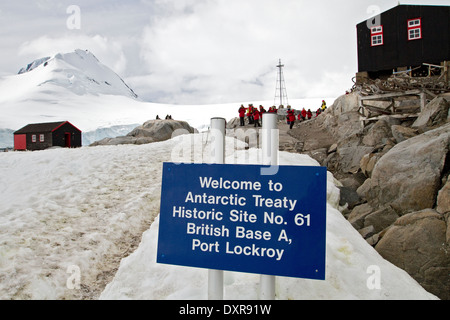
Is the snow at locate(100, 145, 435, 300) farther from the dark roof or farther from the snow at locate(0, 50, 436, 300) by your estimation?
the dark roof

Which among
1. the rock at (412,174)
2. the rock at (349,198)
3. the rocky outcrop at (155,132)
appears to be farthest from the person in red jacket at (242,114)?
the rock at (412,174)

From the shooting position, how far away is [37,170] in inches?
425

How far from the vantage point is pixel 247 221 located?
9.89 ft

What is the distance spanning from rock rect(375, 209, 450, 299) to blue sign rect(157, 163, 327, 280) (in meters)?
4.92

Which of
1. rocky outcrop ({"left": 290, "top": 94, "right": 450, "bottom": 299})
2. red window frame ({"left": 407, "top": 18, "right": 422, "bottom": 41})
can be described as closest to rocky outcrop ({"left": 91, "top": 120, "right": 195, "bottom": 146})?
red window frame ({"left": 407, "top": 18, "right": 422, "bottom": 41})

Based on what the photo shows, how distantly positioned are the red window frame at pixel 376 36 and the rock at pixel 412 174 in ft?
70.3

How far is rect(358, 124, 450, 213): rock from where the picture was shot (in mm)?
8242

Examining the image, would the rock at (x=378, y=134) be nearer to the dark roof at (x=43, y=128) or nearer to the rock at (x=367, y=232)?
the rock at (x=367, y=232)

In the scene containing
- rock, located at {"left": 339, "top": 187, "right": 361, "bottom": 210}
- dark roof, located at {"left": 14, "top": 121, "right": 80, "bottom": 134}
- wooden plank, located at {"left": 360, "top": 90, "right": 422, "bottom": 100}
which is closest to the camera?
rock, located at {"left": 339, "top": 187, "right": 361, "bottom": 210}

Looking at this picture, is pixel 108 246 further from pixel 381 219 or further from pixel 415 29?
pixel 415 29

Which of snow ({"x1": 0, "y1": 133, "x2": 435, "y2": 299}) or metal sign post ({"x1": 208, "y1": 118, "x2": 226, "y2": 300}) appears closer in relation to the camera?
metal sign post ({"x1": 208, "y1": 118, "x2": 226, "y2": 300})

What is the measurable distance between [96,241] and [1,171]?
257 inches
